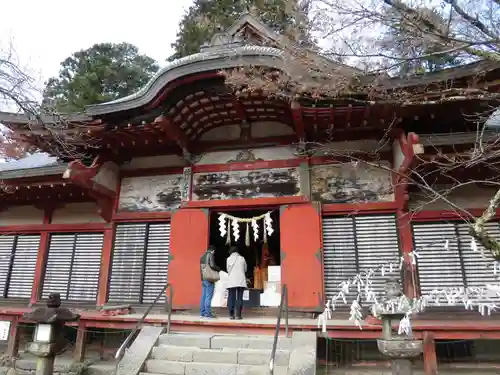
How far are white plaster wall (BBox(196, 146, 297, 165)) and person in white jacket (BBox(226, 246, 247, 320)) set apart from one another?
7.62 feet

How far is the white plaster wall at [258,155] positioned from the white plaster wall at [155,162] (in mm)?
599

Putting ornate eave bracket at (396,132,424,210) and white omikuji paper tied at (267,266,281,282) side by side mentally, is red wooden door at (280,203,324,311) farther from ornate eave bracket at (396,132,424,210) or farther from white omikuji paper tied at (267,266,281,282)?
white omikuji paper tied at (267,266,281,282)

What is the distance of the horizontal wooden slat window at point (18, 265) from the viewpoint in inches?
372

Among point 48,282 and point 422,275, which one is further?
point 48,282

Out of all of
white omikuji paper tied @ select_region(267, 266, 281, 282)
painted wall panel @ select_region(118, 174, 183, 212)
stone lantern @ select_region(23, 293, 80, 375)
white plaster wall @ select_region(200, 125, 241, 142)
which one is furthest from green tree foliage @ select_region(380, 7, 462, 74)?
white omikuji paper tied @ select_region(267, 266, 281, 282)

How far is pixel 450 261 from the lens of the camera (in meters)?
7.25

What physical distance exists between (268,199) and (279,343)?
3.05m

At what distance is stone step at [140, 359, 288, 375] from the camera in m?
5.54

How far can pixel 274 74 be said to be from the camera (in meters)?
7.02

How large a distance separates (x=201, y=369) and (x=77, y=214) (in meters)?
5.61

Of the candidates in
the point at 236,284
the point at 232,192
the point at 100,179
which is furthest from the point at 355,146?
the point at 100,179

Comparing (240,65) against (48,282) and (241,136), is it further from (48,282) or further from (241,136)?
(48,282)

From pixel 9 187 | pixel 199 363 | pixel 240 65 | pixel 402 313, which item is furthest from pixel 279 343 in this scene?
pixel 9 187

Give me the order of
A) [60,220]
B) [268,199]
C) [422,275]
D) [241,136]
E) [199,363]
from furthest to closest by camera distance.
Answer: [60,220] < [241,136] < [268,199] < [422,275] < [199,363]
